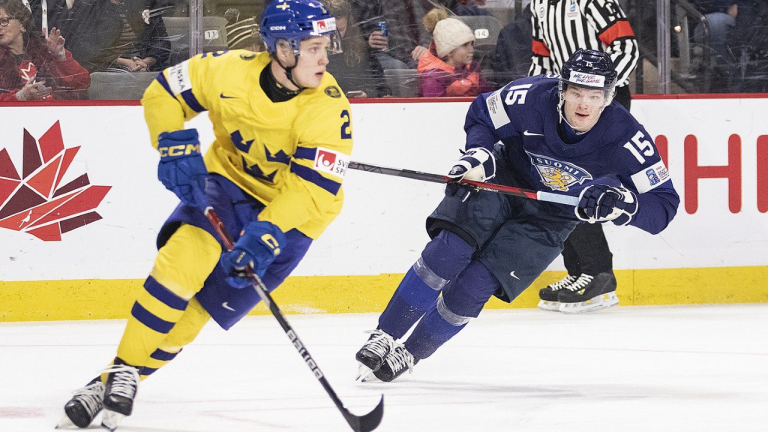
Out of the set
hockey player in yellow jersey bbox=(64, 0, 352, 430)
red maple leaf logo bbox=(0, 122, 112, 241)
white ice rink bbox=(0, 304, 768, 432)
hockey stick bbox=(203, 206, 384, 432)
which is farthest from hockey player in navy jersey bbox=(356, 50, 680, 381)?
red maple leaf logo bbox=(0, 122, 112, 241)

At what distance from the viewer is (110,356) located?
11.9 feet

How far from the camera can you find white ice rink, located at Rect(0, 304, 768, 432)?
268 cm

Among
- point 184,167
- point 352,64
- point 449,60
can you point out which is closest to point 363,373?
point 184,167

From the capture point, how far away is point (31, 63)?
448 cm

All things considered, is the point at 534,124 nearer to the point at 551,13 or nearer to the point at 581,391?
the point at 581,391

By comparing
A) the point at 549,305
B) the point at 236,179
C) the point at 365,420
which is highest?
the point at 236,179

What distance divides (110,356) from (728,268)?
2879 millimetres

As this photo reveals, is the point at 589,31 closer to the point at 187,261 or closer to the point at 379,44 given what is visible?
the point at 379,44

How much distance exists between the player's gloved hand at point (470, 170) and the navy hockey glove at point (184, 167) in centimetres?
87

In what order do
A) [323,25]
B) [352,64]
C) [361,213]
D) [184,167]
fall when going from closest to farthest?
[184,167] → [323,25] → [361,213] → [352,64]

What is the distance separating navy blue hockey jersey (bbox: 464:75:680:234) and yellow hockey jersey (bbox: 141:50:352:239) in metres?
0.77

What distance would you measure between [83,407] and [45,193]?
6.59ft

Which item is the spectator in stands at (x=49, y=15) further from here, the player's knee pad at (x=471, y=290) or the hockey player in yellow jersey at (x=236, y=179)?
the player's knee pad at (x=471, y=290)

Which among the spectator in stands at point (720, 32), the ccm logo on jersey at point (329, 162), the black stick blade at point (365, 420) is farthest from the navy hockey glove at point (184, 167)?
the spectator in stands at point (720, 32)
